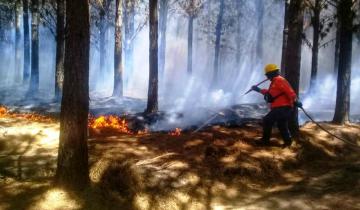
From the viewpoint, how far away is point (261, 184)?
7867mm

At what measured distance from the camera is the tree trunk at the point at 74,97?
6031mm

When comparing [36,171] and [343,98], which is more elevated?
[343,98]

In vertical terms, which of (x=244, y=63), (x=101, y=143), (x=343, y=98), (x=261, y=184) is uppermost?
(x=244, y=63)

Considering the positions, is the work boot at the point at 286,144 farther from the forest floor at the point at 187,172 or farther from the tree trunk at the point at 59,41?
the tree trunk at the point at 59,41

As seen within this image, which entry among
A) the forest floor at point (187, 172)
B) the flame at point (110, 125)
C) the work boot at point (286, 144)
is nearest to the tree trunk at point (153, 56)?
the flame at point (110, 125)

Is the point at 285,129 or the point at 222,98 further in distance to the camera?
the point at 222,98

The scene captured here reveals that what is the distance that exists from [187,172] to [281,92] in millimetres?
2985

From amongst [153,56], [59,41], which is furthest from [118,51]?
[153,56]

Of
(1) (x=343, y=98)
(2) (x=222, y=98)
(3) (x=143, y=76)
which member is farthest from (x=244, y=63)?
(1) (x=343, y=98)

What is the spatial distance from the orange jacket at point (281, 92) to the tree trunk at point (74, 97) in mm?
4500

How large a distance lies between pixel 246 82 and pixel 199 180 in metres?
32.3

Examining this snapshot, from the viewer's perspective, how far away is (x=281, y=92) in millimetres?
8750

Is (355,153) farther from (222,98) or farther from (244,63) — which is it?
(244,63)

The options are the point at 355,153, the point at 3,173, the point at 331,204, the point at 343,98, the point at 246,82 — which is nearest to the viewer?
the point at 331,204
